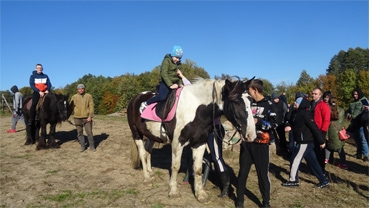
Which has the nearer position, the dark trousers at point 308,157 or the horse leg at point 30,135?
the dark trousers at point 308,157

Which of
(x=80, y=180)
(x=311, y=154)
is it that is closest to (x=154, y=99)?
(x=80, y=180)

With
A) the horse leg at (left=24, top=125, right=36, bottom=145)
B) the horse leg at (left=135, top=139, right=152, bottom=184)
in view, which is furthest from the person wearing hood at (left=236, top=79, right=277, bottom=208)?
the horse leg at (left=24, top=125, right=36, bottom=145)

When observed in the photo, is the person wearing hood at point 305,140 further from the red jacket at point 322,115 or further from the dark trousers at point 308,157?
the red jacket at point 322,115

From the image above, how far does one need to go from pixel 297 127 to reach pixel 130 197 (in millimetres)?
3439

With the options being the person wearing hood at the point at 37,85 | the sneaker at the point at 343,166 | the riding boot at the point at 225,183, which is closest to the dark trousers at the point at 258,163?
the riding boot at the point at 225,183

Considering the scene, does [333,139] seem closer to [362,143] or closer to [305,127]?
[362,143]

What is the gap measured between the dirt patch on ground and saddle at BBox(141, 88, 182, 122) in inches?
54.9

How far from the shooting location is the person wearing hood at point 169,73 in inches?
191

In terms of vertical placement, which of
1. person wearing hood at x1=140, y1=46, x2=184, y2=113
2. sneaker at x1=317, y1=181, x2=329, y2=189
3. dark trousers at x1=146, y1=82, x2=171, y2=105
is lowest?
sneaker at x1=317, y1=181, x2=329, y2=189

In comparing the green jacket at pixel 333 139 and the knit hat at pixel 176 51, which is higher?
the knit hat at pixel 176 51

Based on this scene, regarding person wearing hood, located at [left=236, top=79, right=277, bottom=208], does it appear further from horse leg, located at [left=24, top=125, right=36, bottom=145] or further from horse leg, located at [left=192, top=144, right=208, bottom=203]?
horse leg, located at [left=24, top=125, right=36, bottom=145]

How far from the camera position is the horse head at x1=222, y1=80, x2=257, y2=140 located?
12.4 feet

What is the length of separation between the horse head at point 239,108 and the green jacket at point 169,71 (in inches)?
46.4

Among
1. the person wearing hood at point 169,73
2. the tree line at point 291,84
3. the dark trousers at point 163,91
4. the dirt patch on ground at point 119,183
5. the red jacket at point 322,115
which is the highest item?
the tree line at point 291,84
